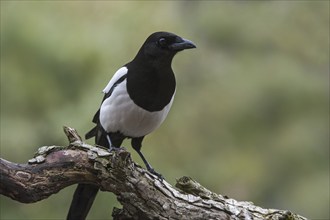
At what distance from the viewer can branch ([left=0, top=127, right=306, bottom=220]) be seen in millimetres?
1660

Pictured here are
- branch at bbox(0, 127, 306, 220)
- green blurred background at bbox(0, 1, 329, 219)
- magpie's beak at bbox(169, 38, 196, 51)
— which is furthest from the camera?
green blurred background at bbox(0, 1, 329, 219)

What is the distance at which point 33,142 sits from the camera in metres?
3.13

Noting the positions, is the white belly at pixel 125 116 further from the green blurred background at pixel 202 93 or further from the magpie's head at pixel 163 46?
the green blurred background at pixel 202 93

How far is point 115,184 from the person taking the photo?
1.79 m

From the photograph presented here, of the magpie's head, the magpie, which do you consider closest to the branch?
the magpie

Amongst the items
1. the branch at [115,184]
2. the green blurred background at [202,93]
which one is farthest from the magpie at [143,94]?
the green blurred background at [202,93]

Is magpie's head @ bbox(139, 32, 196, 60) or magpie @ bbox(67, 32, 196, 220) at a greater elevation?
magpie's head @ bbox(139, 32, 196, 60)

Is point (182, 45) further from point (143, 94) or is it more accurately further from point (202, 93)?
point (202, 93)

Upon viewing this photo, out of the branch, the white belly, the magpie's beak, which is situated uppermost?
the magpie's beak

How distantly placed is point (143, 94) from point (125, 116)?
110 millimetres

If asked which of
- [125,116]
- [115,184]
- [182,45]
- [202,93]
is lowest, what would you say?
[115,184]

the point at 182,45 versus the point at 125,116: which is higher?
the point at 182,45

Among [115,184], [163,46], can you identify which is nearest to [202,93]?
[163,46]

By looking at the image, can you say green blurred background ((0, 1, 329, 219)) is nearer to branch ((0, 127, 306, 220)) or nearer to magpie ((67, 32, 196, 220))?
A: magpie ((67, 32, 196, 220))
